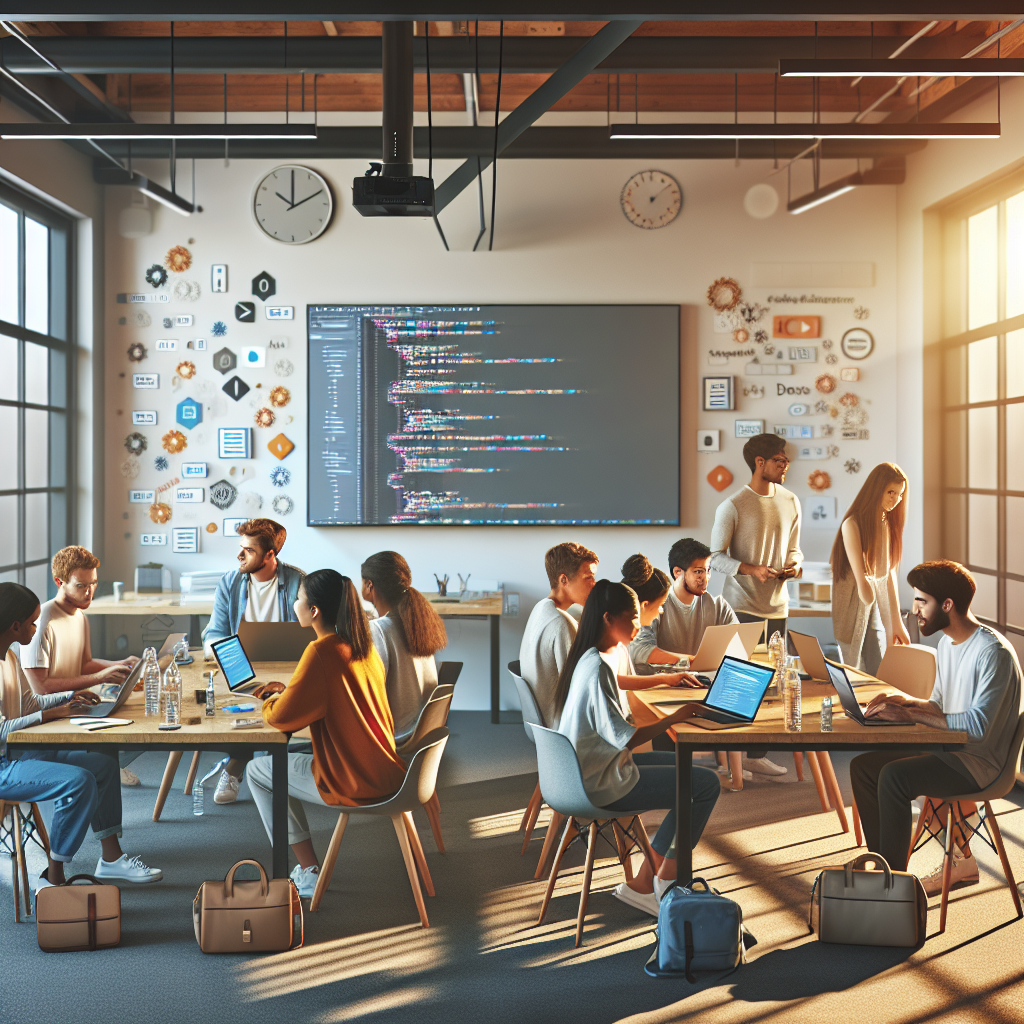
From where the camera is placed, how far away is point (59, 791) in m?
3.26

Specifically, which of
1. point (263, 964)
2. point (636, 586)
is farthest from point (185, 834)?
point (636, 586)

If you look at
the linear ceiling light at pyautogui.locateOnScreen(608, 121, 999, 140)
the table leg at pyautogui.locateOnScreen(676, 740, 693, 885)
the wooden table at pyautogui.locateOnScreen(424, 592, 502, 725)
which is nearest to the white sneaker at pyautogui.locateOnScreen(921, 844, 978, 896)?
the table leg at pyautogui.locateOnScreen(676, 740, 693, 885)

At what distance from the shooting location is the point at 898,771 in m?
3.25

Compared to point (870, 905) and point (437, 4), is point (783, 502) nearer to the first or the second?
point (870, 905)

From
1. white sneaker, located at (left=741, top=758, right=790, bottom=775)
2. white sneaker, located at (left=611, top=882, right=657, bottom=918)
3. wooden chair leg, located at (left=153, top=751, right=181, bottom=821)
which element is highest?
wooden chair leg, located at (left=153, top=751, right=181, bottom=821)

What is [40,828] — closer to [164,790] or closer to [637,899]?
[164,790]

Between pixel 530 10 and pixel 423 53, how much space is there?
1595 millimetres

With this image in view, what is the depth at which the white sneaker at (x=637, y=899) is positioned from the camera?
336 cm

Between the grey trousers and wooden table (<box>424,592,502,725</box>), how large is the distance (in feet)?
7.53

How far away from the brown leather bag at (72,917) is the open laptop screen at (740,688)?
212 centimetres

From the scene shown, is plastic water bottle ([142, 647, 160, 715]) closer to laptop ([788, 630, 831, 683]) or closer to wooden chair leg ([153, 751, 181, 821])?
wooden chair leg ([153, 751, 181, 821])

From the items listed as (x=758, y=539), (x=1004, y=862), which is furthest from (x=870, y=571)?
(x=1004, y=862)

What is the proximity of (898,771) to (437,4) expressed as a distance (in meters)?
3.29

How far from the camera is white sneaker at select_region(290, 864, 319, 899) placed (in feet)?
11.5
